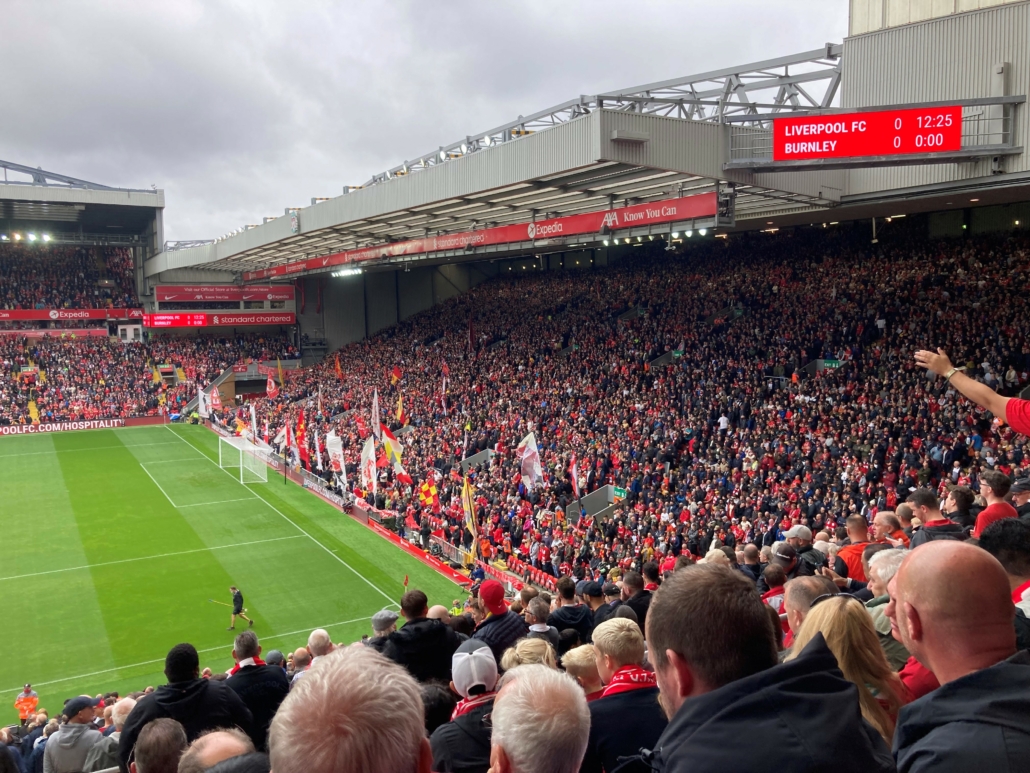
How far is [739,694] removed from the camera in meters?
1.91

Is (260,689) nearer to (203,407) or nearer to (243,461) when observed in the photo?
(243,461)

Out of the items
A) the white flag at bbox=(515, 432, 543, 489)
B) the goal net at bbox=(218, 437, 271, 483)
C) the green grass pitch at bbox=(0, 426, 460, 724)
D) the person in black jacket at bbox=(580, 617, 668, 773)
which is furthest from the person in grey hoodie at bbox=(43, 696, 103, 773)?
the goal net at bbox=(218, 437, 271, 483)

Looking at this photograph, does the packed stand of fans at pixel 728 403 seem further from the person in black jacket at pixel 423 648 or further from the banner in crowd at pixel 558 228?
the person in black jacket at pixel 423 648

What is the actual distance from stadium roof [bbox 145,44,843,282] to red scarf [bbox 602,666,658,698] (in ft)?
46.2

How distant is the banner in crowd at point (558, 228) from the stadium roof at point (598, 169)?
58 cm

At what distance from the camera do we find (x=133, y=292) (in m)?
59.0

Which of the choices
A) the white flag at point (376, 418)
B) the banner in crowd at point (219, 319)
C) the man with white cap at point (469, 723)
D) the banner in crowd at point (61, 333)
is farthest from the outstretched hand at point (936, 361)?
the banner in crowd at point (61, 333)

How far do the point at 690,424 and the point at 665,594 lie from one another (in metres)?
22.1

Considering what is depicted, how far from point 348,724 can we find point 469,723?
2.29 metres

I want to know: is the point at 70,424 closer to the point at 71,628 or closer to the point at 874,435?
the point at 71,628

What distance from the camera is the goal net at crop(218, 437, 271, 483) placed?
113ft

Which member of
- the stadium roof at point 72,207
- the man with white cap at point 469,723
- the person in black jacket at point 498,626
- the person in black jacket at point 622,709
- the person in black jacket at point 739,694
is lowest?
the person in black jacket at point 498,626

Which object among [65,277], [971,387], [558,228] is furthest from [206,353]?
[971,387]

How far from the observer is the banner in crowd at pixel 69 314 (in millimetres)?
53188
